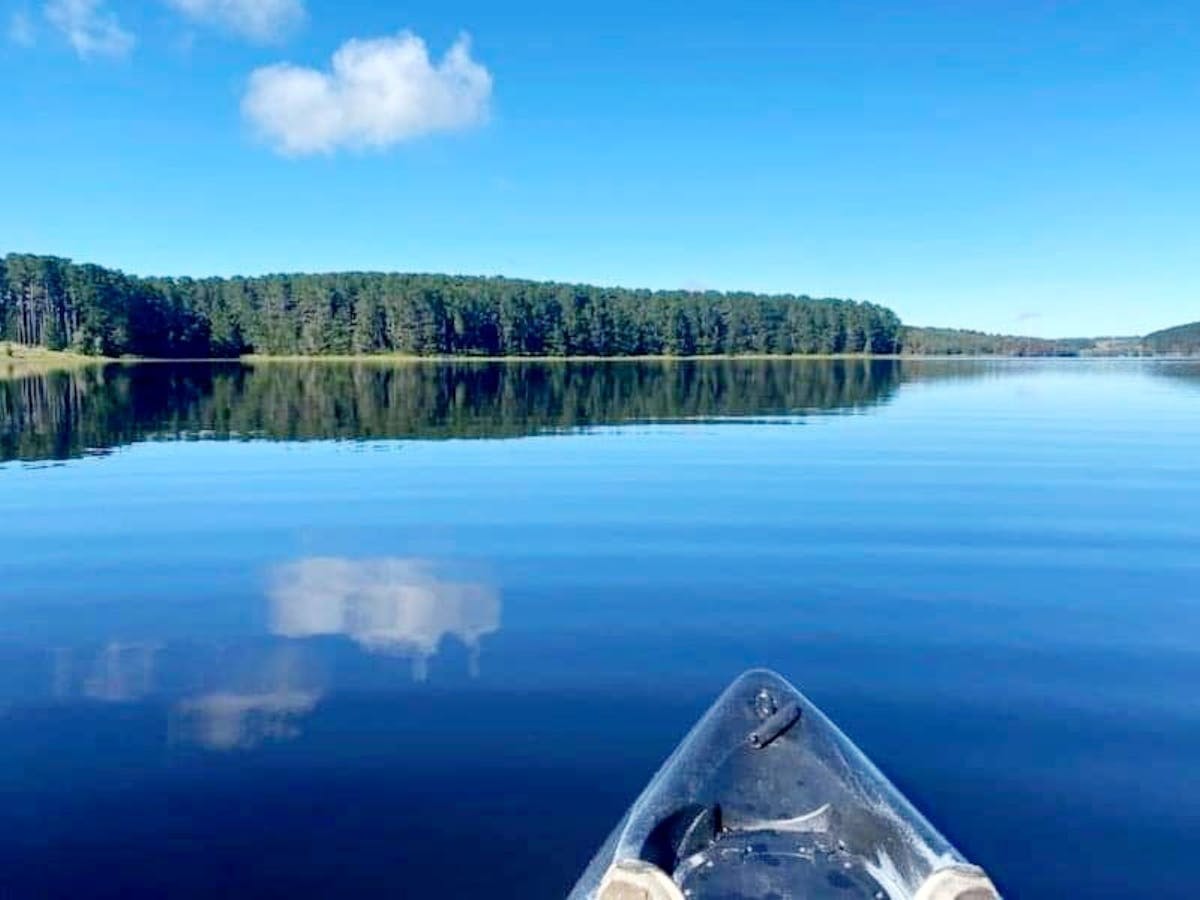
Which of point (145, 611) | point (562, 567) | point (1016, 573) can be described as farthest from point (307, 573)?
point (1016, 573)

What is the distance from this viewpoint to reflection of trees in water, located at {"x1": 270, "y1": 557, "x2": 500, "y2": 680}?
12281 millimetres

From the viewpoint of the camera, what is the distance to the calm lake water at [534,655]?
7.54 meters

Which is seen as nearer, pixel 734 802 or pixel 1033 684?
pixel 734 802

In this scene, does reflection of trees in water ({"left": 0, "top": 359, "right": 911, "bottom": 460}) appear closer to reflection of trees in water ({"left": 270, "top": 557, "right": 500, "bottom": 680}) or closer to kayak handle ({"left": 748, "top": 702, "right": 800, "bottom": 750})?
reflection of trees in water ({"left": 270, "top": 557, "right": 500, "bottom": 680})

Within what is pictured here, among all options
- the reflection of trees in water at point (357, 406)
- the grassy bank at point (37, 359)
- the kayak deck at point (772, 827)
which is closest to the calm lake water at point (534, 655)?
the kayak deck at point (772, 827)

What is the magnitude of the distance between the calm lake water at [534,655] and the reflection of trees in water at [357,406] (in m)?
9.07

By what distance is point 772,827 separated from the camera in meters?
6.91

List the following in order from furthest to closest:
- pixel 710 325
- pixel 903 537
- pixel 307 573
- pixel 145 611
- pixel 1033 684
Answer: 1. pixel 710 325
2. pixel 903 537
3. pixel 307 573
4. pixel 145 611
5. pixel 1033 684

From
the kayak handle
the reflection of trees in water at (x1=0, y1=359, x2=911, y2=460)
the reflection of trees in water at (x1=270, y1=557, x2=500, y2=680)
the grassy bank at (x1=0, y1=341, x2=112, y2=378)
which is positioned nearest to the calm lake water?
the reflection of trees in water at (x1=270, y1=557, x2=500, y2=680)

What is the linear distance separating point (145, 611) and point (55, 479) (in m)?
14.4

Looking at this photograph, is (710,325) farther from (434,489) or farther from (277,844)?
(277,844)

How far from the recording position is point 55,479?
24.9 metres

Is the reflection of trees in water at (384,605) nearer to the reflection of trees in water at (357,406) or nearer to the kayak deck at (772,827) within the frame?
the kayak deck at (772,827)

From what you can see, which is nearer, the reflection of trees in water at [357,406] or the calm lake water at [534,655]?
the calm lake water at [534,655]
